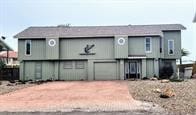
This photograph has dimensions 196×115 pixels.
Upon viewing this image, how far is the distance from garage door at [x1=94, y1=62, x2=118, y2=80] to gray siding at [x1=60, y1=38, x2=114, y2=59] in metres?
0.79

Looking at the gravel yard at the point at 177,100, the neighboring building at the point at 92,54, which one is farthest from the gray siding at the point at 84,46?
the gravel yard at the point at 177,100

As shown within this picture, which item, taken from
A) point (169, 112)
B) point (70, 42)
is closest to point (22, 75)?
point (70, 42)

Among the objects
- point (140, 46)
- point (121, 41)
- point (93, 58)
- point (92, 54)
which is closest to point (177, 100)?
point (121, 41)

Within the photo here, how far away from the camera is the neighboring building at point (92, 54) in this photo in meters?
41.4

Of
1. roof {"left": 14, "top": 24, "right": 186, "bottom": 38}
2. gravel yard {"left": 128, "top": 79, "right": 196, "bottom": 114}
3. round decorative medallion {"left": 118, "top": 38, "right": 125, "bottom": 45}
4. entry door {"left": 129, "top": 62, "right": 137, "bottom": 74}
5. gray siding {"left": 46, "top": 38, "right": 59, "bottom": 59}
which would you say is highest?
roof {"left": 14, "top": 24, "right": 186, "bottom": 38}

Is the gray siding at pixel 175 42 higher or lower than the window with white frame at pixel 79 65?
higher

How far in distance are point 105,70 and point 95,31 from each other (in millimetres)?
4793

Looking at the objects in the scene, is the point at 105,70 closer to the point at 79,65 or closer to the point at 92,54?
the point at 92,54

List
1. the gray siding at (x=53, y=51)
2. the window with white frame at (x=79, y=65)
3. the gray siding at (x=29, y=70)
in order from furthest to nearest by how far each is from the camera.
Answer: the gray siding at (x=29, y=70)
the window with white frame at (x=79, y=65)
the gray siding at (x=53, y=51)

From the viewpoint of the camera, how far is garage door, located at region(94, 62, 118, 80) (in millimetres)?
41750

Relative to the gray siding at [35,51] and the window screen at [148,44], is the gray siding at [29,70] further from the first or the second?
the window screen at [148,44]

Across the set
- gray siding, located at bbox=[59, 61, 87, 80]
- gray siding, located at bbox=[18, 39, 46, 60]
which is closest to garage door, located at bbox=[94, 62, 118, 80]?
gray siding, located at bbox=[59, 61, 87, 80]

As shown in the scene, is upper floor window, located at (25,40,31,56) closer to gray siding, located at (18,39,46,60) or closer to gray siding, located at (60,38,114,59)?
gray siding, located at (18,39,46,60)

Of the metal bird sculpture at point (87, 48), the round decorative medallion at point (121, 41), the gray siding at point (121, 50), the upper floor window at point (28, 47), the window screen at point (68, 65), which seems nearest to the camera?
the gray siding at point (121, 50)
